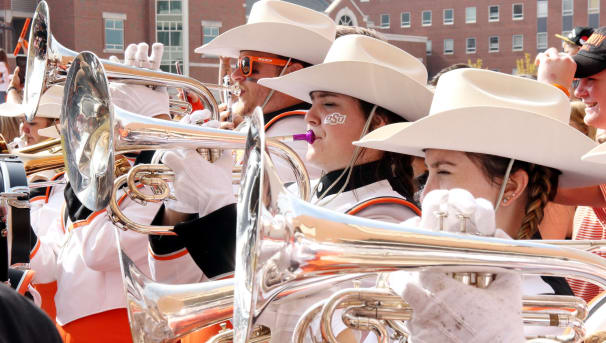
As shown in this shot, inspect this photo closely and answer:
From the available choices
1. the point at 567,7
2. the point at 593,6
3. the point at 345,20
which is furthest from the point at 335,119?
the point at 567,7

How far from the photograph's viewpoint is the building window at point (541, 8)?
68.4 meters

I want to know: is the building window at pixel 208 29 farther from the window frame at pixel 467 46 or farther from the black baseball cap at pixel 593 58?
the black baseball cap at pixel 593 58

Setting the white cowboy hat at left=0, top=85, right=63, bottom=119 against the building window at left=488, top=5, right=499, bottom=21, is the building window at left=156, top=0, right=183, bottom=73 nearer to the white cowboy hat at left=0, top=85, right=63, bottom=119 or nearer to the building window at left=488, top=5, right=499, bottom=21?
the white cowboy hat at left=0, top=85, right=63, bottom=119

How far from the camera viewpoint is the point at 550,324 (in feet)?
6.77

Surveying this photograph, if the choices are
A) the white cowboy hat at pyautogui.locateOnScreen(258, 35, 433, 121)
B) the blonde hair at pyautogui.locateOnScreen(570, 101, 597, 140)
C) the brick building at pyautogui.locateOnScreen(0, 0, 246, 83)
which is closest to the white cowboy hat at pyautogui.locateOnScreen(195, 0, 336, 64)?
the white cowboy hat at pyautogui.locateOnScreen(258, 35, 433, 121)

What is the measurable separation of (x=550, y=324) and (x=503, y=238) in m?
0.38

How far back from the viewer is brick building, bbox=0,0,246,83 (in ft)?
131

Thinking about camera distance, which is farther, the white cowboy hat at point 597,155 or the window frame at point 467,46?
the window frame at point 467,46

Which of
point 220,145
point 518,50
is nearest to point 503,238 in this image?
point 220,145

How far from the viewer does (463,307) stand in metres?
1.80

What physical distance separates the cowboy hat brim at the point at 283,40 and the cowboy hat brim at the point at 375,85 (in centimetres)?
87

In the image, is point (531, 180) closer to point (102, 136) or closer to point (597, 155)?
point (597, 155)

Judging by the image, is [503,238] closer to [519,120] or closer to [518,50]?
[519,120]

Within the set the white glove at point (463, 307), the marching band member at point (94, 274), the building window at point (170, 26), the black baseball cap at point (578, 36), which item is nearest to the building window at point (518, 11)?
the building window at point (170, 26)
